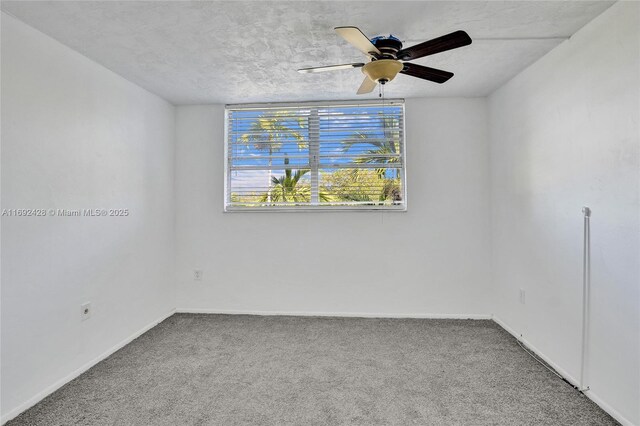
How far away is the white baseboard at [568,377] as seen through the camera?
5.78 feet

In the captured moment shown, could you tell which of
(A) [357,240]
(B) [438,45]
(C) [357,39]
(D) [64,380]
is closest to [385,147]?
(A) [357,240]

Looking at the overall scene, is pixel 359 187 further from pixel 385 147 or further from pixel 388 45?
pixel 388 45

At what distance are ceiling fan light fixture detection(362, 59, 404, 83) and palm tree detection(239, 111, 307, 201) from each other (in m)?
1.78

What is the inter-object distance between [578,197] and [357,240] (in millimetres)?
1924

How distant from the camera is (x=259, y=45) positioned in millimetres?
2234

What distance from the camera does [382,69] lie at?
1.80 metres

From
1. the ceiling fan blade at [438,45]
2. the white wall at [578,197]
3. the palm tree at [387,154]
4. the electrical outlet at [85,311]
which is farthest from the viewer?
the palm tree at [387,154]

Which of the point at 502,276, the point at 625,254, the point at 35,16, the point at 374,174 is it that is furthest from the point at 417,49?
the point at 502,276

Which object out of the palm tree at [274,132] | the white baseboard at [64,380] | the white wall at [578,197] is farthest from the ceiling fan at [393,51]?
the white baseboard at [64,380]

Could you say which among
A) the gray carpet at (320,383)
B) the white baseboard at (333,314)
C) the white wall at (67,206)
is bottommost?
the gray carpet at (320,383)

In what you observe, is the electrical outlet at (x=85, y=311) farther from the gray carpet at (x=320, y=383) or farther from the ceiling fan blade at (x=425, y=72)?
the ceiling fan blade at (x=425, y=72)

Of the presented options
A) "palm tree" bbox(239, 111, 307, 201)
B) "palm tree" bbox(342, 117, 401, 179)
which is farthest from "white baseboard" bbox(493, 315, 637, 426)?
"palm tree" bbox(239, 111, 307, 201)

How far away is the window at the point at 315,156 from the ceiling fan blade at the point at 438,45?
5.64 feet

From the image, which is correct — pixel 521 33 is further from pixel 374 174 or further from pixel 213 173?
pixel 213 173
